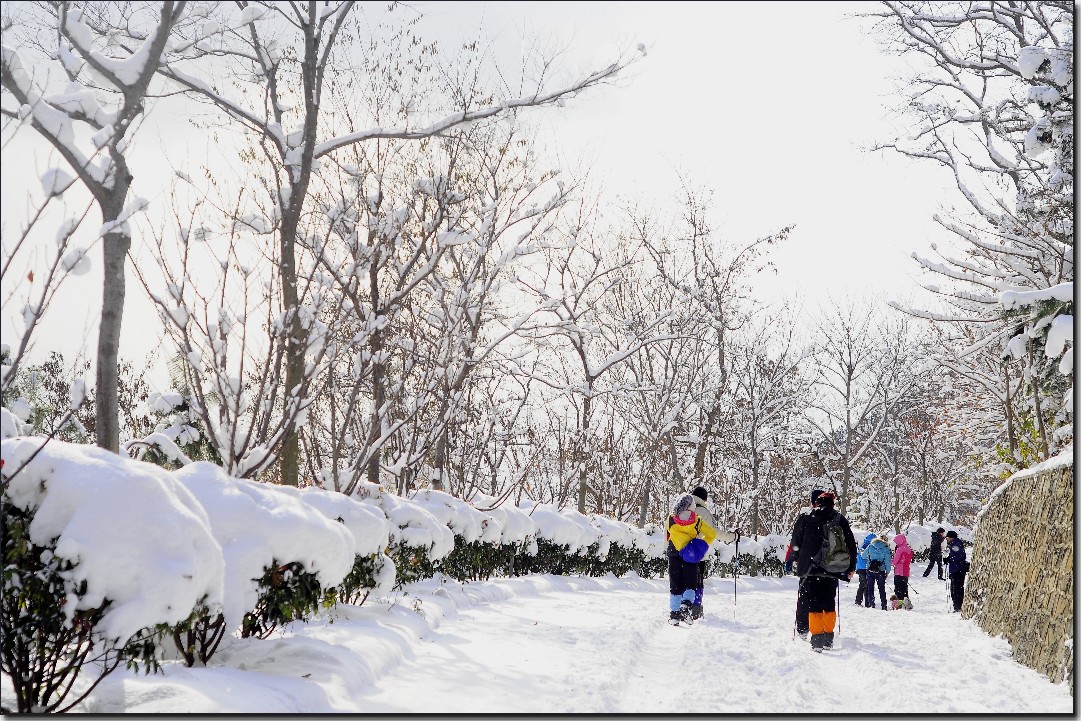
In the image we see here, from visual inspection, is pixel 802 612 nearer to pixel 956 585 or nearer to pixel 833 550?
pixel 833 550

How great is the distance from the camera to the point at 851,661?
812cm

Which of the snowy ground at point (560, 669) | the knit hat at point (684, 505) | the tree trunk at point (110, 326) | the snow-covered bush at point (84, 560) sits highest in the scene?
the tree trunk at point (110, 326)

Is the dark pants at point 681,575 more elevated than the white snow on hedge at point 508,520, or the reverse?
the white snow on hedge at point 508,520

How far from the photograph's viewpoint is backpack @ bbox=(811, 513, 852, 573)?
363 inches

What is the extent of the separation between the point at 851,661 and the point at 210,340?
6.58 metres

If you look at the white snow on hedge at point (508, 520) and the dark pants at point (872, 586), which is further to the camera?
the dark pants at point (872, 586)

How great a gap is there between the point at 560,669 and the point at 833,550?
4.33m

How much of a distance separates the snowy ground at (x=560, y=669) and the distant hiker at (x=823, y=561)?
1.04ft

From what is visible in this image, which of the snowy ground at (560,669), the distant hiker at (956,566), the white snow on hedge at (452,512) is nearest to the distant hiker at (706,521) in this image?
the snowy ground at (560,669)

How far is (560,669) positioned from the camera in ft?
20.8

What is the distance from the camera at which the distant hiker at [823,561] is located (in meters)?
9.03

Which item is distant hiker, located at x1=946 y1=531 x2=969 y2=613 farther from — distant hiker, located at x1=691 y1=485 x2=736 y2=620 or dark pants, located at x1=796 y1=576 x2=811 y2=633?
dark pants, located at x1=796 y1=576 x2=811 y2=633

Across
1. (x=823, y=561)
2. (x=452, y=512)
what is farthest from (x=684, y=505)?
(x=452, y=512)

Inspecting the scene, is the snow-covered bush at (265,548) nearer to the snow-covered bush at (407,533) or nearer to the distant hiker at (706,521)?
the snow-covered bush at (407,533)
